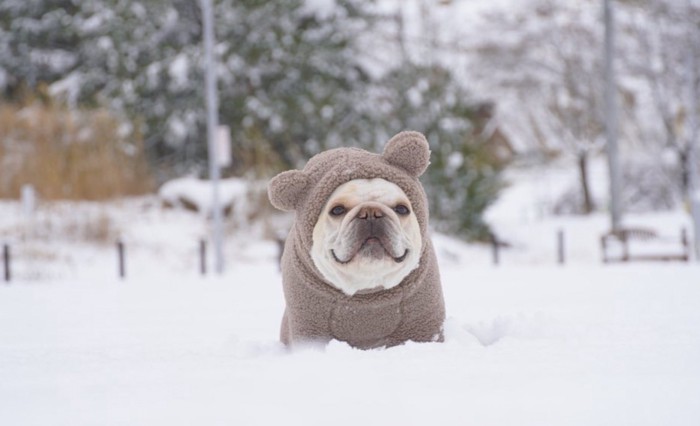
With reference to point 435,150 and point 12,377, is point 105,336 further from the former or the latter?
point 435,150

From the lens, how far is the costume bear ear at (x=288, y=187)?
12.1 feet

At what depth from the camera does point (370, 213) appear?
3352 mm

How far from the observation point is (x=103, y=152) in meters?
15.6

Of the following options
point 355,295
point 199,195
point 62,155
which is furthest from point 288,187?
point 199,195

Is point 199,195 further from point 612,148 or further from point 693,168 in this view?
point 693,168

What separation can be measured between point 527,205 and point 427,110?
13.9m

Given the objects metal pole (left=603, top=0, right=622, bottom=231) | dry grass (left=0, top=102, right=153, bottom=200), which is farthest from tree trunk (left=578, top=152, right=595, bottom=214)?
dry grass (left=0, top=102, right=153, bottom=200)

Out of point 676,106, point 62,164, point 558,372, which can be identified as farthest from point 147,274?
point 676,106

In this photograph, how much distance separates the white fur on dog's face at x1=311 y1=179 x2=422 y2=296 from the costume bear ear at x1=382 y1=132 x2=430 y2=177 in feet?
0.70

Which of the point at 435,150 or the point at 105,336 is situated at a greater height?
the point at 435,150

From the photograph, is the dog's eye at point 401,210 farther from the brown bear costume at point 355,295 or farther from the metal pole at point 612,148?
the metal pole at point 612,148

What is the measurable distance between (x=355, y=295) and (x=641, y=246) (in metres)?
10.9

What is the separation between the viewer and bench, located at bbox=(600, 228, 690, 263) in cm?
1236

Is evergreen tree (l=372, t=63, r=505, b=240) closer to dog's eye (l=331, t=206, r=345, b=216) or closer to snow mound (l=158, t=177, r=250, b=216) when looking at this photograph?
snow mound (l=158, t=177, r=250, b=216)
